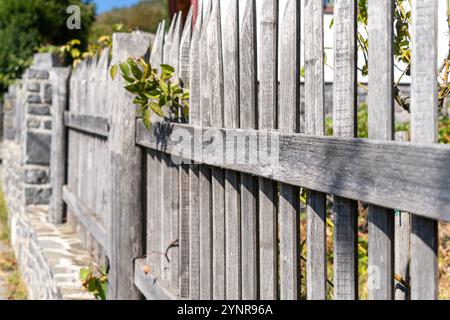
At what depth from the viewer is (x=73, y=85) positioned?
5.62 meters

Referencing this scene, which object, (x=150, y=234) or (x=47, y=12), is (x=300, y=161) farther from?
(x=47, y=12)

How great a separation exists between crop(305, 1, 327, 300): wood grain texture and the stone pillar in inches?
203

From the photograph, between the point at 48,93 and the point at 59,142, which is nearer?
the point at 59,142

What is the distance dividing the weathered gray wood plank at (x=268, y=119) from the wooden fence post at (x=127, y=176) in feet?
4.71

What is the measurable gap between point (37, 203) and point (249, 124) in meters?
4.99

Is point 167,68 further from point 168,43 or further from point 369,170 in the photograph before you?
point 369,170

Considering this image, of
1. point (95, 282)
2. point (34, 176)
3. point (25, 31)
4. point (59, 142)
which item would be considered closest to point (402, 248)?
point (95, 282)

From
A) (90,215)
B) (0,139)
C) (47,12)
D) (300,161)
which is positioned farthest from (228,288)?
(0,139)

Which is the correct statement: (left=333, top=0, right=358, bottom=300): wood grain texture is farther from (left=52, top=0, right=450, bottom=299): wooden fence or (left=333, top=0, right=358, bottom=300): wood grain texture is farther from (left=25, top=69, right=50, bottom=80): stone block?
(left=25, top=69, right=50, bottom=80): stone block

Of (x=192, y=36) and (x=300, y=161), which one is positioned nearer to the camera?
(x=300, y=161)

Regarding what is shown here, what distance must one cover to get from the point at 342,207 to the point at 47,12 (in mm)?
11978

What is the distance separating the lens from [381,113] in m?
1.35

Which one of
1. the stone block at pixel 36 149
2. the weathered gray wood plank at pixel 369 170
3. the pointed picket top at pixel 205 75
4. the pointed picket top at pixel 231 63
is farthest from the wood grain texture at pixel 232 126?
the stone block at pixel 36 149

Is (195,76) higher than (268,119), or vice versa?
(195,76)
